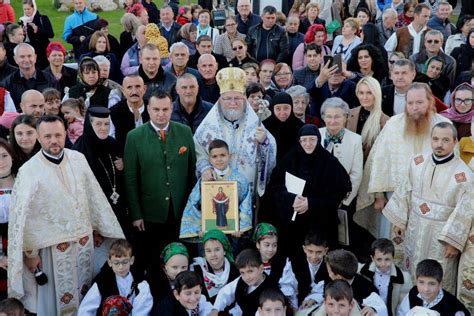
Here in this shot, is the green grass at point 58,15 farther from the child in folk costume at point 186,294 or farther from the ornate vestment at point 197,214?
the child in folk costume at point 186,294

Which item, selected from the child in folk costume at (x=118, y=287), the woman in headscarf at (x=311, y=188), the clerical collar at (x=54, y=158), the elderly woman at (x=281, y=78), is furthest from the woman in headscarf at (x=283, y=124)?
the clerical collar at (x=54, y=158)

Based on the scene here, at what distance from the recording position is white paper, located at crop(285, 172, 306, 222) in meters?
6.12

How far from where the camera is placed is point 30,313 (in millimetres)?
5715

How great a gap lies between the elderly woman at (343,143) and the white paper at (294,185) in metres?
0.60

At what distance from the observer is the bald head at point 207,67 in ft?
26.3

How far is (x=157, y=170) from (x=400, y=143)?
2.32m

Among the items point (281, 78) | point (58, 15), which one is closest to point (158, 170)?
point (281, 78)

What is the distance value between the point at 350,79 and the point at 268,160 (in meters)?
2.06

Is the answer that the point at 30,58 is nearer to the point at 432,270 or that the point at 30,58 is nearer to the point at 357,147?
the point at 357,147

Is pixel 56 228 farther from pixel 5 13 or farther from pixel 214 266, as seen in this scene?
pixel 5 13

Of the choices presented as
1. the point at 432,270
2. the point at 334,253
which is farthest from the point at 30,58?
the point at 432,270

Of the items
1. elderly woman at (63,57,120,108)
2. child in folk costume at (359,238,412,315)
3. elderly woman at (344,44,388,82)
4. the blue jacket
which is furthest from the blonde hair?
the blue jacket

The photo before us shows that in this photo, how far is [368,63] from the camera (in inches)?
322

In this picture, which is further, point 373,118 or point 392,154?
point 373,118
